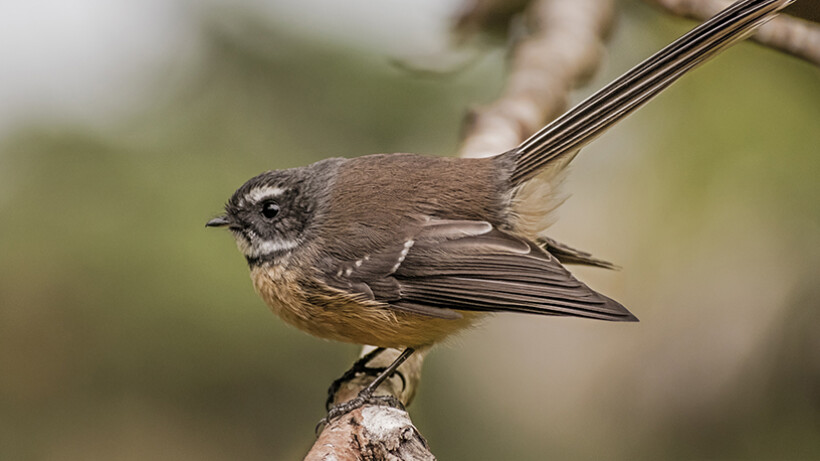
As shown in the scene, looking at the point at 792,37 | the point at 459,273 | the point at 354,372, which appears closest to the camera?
the point at 459,273

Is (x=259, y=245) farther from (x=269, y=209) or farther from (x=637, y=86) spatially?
(x=637, y=86)

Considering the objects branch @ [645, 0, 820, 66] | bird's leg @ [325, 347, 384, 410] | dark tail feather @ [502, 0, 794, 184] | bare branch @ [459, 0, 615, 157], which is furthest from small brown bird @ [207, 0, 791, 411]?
branch @ [645, 0, 820, 66]

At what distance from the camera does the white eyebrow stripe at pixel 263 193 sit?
3.06 metres

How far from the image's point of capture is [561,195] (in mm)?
2992

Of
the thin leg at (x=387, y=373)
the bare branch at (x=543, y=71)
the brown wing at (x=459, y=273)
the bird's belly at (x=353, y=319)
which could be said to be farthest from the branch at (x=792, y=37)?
the thin leg at (x=387, y=373)

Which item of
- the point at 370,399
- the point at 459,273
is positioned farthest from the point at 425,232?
the point at 370,399

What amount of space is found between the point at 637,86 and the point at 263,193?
137cm

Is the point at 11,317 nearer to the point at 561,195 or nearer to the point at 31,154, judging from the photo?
the point at 31,154

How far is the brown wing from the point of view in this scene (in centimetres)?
258

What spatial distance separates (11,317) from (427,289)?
2.34 m

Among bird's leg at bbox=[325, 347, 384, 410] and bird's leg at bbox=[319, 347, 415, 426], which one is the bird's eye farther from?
bird's leg at bbox=[319, 347, 415, 426]

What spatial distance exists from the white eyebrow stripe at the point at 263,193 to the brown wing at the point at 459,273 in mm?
455

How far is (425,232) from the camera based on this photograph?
9.14 ft

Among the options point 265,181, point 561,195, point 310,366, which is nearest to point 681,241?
point 561,195
